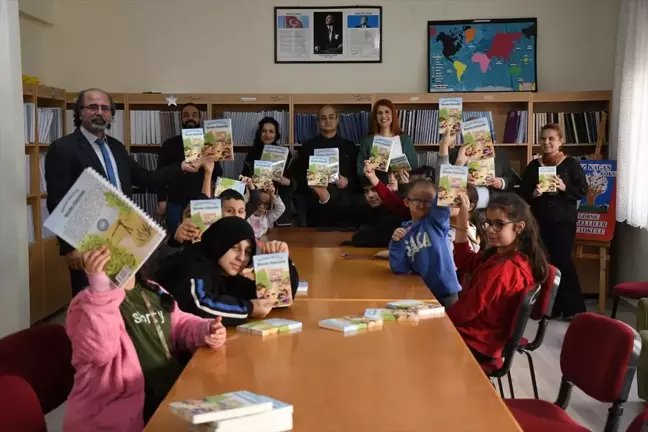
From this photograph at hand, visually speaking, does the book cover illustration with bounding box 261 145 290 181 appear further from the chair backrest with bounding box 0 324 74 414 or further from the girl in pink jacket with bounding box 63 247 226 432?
the chair backrest with bounding box 0 324 74 414

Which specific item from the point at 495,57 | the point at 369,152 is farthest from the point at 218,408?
the point at 495,57

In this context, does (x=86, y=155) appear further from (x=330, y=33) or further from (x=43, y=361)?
(x=330, y=33)

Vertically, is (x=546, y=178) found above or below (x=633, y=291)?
above

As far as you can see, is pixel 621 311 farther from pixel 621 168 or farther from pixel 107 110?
pixel 107 110

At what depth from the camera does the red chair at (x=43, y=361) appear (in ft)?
6.98

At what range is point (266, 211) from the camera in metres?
5.12

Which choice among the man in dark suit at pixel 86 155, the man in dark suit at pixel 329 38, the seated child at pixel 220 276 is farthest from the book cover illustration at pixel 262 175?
the man in dark suit at pixel 329 38

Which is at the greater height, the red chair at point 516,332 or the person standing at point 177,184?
the person standing at point 177,184

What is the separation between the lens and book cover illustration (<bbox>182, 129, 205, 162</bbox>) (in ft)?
14.3

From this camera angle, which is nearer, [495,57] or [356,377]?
[356,377]

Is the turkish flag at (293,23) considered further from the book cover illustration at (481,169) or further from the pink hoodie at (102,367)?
the pink hoodie at (102,367)

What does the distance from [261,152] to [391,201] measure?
6.46ft

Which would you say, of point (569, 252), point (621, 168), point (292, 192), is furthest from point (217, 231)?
point (621, 168)

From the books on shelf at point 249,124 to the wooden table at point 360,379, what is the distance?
4.65 meters
